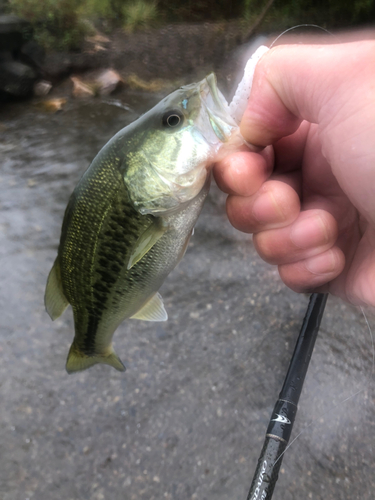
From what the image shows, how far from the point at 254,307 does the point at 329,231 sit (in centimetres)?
162

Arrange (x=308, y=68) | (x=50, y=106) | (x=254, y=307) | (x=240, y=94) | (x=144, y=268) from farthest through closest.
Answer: (x=50, y=106) → (x=254, y=307) → (x=144, y=268) → (x=240, y=94) → (x=308, y=68)

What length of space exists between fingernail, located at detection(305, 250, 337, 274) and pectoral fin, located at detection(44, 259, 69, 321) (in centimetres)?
109

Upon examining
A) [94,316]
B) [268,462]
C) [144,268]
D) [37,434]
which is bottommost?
[37,434]

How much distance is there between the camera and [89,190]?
1.32 m

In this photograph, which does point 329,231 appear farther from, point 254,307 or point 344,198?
point 254,307

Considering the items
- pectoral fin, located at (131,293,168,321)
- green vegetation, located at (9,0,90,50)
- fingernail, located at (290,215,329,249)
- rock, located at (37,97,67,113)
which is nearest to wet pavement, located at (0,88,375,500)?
pectoral fin, located at (131,293,168,321)

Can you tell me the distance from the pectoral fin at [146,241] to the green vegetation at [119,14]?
6.23 m

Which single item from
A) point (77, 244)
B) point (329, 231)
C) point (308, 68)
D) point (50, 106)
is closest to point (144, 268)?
point (77, 244)

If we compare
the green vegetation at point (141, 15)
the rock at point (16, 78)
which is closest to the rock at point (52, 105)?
the rock at point (16, 78)

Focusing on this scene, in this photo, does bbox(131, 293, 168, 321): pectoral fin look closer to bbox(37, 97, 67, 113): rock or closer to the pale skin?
the pale skin

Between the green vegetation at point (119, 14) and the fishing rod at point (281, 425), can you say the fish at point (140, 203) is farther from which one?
the green vegetation at point (119, 14)

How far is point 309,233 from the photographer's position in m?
1.30

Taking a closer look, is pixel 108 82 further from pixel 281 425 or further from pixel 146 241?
pixel 281 425

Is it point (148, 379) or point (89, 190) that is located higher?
point (89, 190)
